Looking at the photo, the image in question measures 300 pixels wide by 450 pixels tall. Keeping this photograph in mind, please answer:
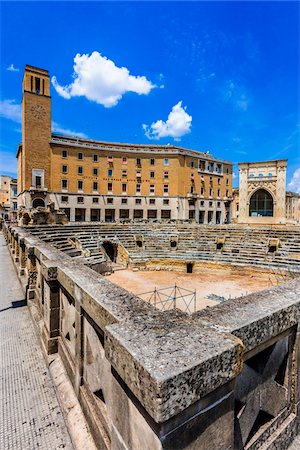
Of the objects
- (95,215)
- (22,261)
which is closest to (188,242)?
(22,261)

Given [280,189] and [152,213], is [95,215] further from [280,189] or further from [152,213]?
[280,189]

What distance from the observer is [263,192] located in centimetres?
3219

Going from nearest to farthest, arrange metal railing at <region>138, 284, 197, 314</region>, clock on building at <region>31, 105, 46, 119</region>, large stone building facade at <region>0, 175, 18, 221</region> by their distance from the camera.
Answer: metal railing at <region>138, 284, 197, 314</region>, clock on building at <region>31, 105, 46, 119</region>, large stone building facade at <region>0, 175, 18, 221</region>

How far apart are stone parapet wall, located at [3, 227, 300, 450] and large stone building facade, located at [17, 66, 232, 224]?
3786 centimetres

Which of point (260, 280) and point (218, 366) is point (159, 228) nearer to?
point (260, 280)

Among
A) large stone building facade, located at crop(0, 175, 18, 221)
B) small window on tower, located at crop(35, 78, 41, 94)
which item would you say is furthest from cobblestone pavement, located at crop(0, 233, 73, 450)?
large stone building facade, located at crop(0, 175, 18, 221)

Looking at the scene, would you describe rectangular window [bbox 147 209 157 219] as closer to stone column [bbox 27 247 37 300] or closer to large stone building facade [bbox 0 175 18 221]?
stone column [bbox 27 247 37 300]

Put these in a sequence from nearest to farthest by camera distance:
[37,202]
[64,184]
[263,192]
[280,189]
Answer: [280,189] → [263,192] → [37,202] → [64,184]

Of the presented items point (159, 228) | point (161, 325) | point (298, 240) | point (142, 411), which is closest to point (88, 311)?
point (161, 325)

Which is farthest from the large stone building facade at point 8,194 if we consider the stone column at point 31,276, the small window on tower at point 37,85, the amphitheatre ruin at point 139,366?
the stone column at point 31,276

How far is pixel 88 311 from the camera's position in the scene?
2.91m

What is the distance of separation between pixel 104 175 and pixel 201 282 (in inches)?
1209

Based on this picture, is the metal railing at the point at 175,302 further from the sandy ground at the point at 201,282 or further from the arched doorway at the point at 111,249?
the arched doorway at the point at 111,249

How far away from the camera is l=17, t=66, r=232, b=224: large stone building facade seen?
36.9m
